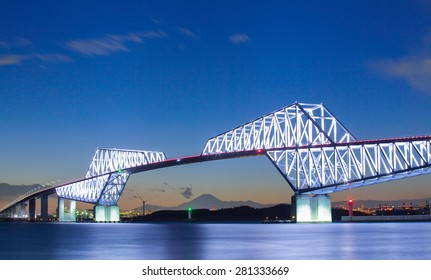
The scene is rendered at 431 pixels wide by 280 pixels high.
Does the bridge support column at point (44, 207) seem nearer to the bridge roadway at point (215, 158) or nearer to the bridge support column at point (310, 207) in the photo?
the bridge roadway at point (215, 158)

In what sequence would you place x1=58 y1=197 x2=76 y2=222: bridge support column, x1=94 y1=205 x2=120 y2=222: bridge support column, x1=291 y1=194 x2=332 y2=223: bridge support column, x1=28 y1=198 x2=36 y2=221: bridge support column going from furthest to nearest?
1. x1=28 y1=198 x2=36 y2=221: bridge support column
2. x1=58 y1=197 x2=76 y2=222: bridge support column
3. x1=94 y1=205 x2=120 y2=222: bridge support column
4. x1=291 y1=194 x2=332 y2=223: bridge support column

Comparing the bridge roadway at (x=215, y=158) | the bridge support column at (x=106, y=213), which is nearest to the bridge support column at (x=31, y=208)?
the bridge roadway at (x=215, y=158)

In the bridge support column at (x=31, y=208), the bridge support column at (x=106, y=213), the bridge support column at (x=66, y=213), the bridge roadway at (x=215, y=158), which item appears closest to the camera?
the bridge roadway at (x=215, y=158)

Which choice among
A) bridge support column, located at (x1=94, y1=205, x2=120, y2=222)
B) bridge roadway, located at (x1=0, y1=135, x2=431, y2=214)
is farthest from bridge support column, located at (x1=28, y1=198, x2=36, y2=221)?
bridge support column, located at (x1=94, y1=205, x2=120, y2=222)

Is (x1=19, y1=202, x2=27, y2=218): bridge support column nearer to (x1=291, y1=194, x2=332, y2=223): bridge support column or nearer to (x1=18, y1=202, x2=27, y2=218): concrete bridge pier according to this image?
(x1=18, y1=202, x2=27, y2=218): concrete bridge pier
